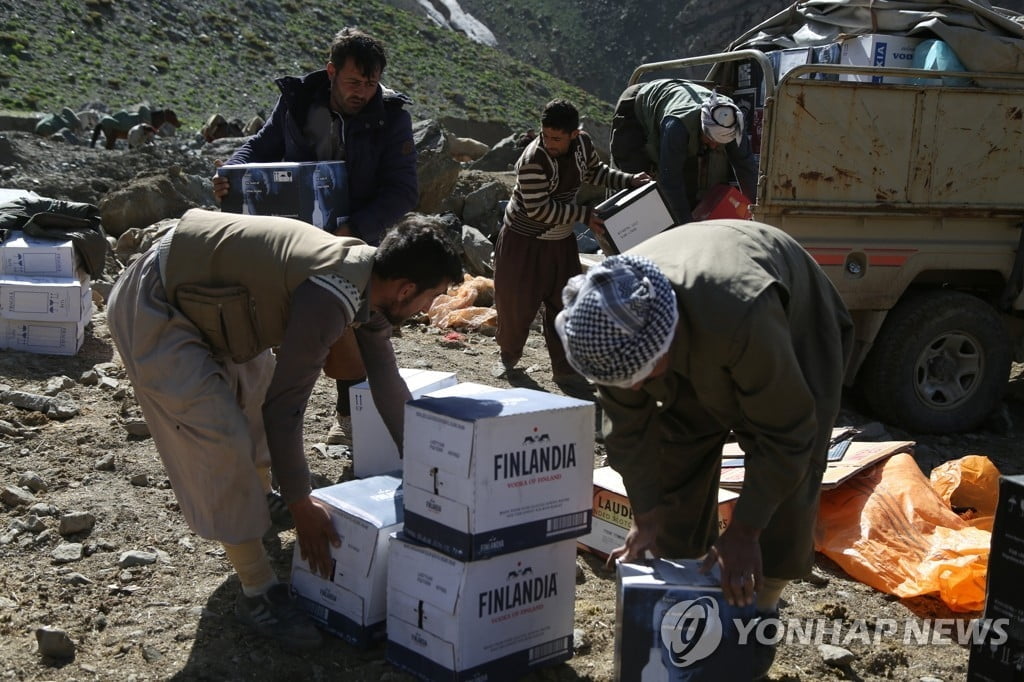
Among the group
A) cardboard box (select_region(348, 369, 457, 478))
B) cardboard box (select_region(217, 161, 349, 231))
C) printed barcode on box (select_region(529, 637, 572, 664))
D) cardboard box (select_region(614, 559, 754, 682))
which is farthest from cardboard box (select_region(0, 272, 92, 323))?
cardboard box (select_region(614, 559, 754, 682))

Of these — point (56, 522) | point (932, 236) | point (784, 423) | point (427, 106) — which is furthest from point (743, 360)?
point (427, 106)

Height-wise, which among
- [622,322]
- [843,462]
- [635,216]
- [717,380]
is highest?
[635,216]

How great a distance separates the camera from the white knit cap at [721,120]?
5598 millimetres

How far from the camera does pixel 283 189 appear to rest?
423 cm

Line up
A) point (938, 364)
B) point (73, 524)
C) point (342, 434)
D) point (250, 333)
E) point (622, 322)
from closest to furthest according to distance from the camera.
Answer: point (622, 322) < point (250, 333) < point (73, 524) < point (342, 434) < point (938, 364)

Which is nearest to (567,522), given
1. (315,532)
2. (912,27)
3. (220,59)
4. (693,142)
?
(315,532)

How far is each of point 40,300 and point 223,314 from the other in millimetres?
3719

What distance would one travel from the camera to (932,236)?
5.50 metres

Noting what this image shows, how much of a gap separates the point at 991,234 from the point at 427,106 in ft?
124

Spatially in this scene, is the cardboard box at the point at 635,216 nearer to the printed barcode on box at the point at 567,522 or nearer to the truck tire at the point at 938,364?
the truck tire at the point at 938,364

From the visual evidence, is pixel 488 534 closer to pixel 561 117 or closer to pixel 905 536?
pixel 905 536

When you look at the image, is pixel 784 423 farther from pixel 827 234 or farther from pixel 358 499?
pixel 827 234

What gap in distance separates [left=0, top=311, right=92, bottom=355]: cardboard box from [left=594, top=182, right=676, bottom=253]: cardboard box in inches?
135

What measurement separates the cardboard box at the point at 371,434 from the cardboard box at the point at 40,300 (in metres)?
2.81
